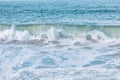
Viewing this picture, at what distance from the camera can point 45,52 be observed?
912 cm

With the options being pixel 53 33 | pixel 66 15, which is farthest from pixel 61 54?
pixel 66 15

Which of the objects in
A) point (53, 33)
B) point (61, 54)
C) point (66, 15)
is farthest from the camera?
point (66, 15)

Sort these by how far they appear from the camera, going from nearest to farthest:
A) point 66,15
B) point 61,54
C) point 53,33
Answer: point 61,54, point 53,33, point 66,15

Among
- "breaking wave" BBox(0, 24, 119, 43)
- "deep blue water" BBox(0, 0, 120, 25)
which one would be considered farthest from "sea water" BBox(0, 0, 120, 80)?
"deep blue water" BBox(0, 0, 120, 25)

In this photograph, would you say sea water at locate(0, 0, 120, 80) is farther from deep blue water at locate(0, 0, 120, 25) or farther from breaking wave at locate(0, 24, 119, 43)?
deep blue water at locate(0, 0, 120, 25)

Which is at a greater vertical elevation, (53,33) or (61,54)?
(61,54)

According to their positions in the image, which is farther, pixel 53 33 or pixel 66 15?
pixel 66 15

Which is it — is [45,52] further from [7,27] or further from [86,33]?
[7,27]

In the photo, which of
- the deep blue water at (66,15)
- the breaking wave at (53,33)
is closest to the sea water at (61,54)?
the breaking wave at (53,33)

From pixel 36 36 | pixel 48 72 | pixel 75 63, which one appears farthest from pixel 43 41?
pixel 48 72

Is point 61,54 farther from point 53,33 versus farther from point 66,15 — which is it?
point 66,15

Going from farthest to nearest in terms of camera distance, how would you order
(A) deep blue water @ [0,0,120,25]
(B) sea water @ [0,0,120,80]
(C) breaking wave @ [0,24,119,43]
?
(A) deep blue water @ [0,0,120,25], (C) breaking wave @ [0,24,119,43], (B) sea water @ [0,0,120,80]

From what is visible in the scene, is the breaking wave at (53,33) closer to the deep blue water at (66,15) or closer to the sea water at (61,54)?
the sea water at (61,54)

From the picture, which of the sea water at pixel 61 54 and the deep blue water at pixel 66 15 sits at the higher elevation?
the sea water at pixel 61 54
